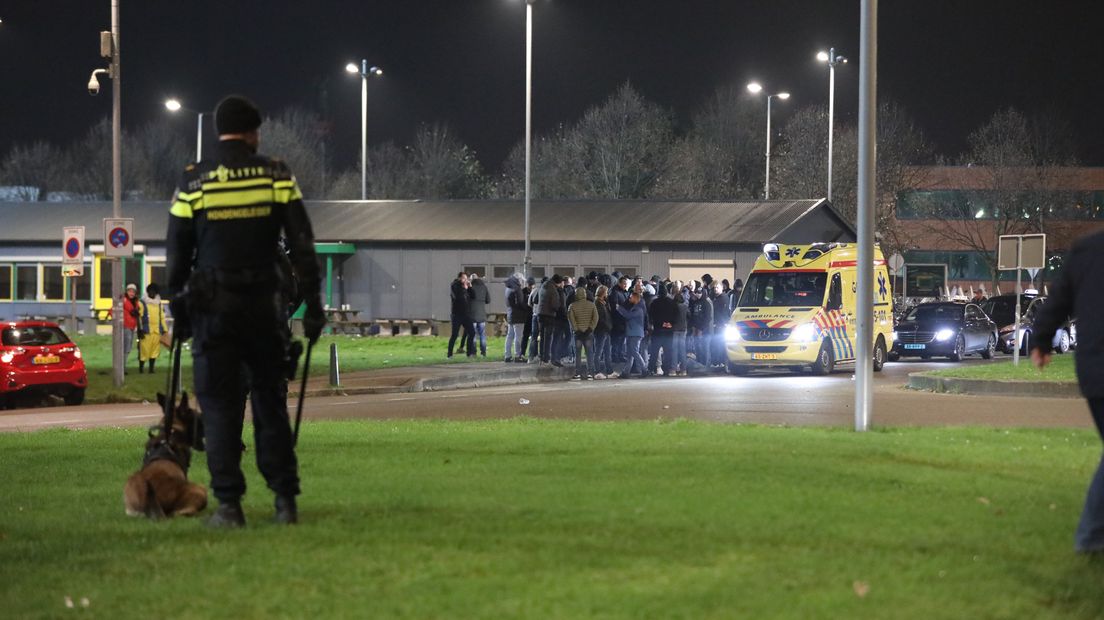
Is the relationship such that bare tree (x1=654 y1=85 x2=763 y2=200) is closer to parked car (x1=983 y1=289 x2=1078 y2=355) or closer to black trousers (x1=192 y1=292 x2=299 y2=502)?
parked car (x1=983 y1=289 x2=1078 y2=355)

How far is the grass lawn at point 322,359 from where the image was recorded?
24.7m

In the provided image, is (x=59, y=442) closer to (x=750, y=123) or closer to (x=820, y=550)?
(x=820, y=550)

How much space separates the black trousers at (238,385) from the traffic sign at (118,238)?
60.6 feet

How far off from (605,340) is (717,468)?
1943 centimetres

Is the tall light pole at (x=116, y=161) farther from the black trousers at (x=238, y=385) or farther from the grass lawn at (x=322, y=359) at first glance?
the black trousers at (x=238, y=385)

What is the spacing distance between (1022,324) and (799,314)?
13.9m

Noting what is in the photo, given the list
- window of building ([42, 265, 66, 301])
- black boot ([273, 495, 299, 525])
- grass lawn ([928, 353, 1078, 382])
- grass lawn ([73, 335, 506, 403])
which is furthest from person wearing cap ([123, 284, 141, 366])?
window of building ([42, 265, 66, 301])

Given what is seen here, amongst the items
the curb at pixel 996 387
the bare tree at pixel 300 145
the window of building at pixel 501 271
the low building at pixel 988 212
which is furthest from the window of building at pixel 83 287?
the bare tree at pixel 300 145

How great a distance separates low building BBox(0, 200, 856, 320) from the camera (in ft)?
167

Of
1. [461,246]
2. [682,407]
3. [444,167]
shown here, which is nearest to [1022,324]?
[461,246]

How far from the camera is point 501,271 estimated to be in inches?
2092

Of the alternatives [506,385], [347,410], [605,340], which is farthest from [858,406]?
[605,340]

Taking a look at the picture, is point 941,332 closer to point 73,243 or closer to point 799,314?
point 799,314

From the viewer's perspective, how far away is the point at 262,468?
7461 millimetres
